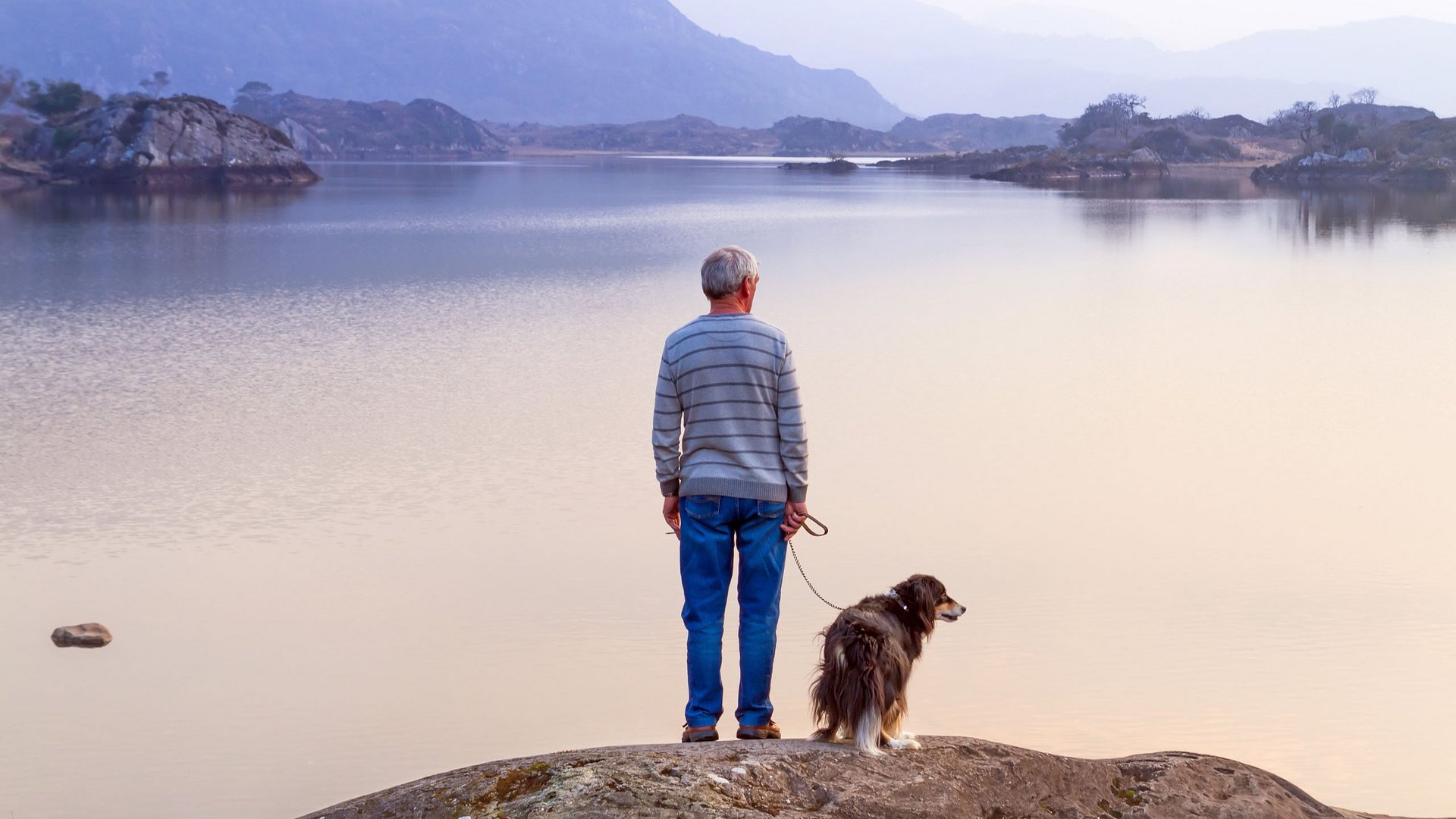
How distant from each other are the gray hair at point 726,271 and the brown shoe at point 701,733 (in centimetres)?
167

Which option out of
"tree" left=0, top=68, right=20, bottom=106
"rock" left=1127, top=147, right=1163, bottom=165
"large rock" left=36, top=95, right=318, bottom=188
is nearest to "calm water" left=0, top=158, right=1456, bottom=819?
"large rock" left=36, top=95, right=318, bottom=188

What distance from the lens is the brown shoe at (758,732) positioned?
17.1 feet

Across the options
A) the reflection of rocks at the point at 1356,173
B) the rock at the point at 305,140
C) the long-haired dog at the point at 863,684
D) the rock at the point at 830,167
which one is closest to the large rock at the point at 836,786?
the long-haired dog at the point at 863,684

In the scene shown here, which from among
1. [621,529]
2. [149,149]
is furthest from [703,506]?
[149,149]

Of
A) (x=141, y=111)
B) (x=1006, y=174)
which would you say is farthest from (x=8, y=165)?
(x=1006, y=174)

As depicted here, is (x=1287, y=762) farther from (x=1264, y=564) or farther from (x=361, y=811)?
(x=361, y=811)

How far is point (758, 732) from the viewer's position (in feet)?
17.1

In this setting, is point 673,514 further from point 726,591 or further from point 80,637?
point 80,637

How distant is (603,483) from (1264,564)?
5.09 metres

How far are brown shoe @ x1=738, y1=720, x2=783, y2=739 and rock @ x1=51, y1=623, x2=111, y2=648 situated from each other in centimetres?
436

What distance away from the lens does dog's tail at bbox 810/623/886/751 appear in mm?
4473

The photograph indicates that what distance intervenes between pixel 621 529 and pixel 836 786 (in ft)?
18.9

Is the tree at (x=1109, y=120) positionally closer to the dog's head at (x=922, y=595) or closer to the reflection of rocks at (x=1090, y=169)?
the reflection of rocks at (x=1090, y=169)

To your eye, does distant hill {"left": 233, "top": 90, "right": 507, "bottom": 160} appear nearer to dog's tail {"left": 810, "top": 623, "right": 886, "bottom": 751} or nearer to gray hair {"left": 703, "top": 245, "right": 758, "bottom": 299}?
gray hair {"left": 703, "top": 245, "right": 758, "bottom": 299}
